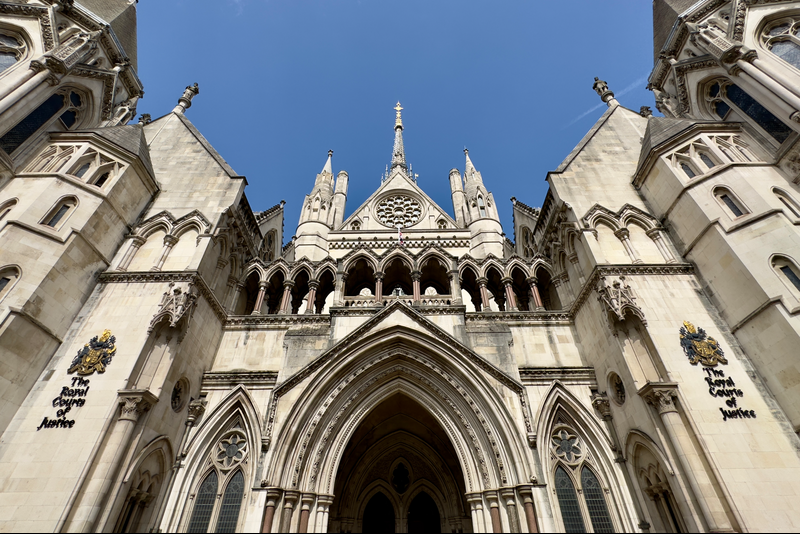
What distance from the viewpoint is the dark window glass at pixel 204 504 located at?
10.5m

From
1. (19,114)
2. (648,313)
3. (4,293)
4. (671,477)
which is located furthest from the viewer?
(19,114)

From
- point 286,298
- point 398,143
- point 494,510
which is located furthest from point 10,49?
point 398,143

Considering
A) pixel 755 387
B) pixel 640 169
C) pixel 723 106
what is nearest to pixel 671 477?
pixel 755 387

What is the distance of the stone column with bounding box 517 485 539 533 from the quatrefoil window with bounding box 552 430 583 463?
1.92 meters

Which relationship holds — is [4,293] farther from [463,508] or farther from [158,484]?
[463,508]

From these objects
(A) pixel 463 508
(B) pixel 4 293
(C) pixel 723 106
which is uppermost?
(C) pixel 723 106

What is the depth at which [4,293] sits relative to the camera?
9.98 m

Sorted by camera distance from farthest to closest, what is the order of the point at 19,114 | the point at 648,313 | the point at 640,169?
1. the point at 640,169
2. the point at 19,114
3. the point at 648,313

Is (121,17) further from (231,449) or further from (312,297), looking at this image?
(231,449)

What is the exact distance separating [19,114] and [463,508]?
62.1 feet

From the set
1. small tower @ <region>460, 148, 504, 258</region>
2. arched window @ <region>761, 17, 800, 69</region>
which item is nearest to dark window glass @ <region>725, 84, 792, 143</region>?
arched window @ <region>761, 17, 800, 69</region>

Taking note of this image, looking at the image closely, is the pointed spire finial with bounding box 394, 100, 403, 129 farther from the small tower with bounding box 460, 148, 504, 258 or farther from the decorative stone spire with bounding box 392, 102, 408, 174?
the small tower with bounding box 460, 148, 504, 258

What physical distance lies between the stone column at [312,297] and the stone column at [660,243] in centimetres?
1220

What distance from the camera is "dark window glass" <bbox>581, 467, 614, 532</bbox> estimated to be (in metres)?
10.4
